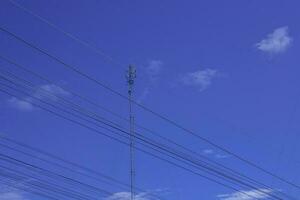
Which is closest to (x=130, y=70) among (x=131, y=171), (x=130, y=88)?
(x=130, y=88)

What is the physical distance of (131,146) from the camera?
85.0 metres

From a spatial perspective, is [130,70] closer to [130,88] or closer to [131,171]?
[130,88]

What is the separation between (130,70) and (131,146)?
619cm

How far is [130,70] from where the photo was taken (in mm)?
86188

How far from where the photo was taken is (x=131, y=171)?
85.1m

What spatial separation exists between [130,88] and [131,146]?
15.1ft

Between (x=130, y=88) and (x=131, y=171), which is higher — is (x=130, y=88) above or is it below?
above

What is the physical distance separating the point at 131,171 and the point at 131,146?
1.99 m

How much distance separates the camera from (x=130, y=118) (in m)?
83.3

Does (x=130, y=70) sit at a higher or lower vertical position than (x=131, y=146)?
higher

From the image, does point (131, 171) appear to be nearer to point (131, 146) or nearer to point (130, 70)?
point (131, 146)

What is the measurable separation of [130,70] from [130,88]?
72.6 inches

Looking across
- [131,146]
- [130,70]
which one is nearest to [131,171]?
[131,146]
